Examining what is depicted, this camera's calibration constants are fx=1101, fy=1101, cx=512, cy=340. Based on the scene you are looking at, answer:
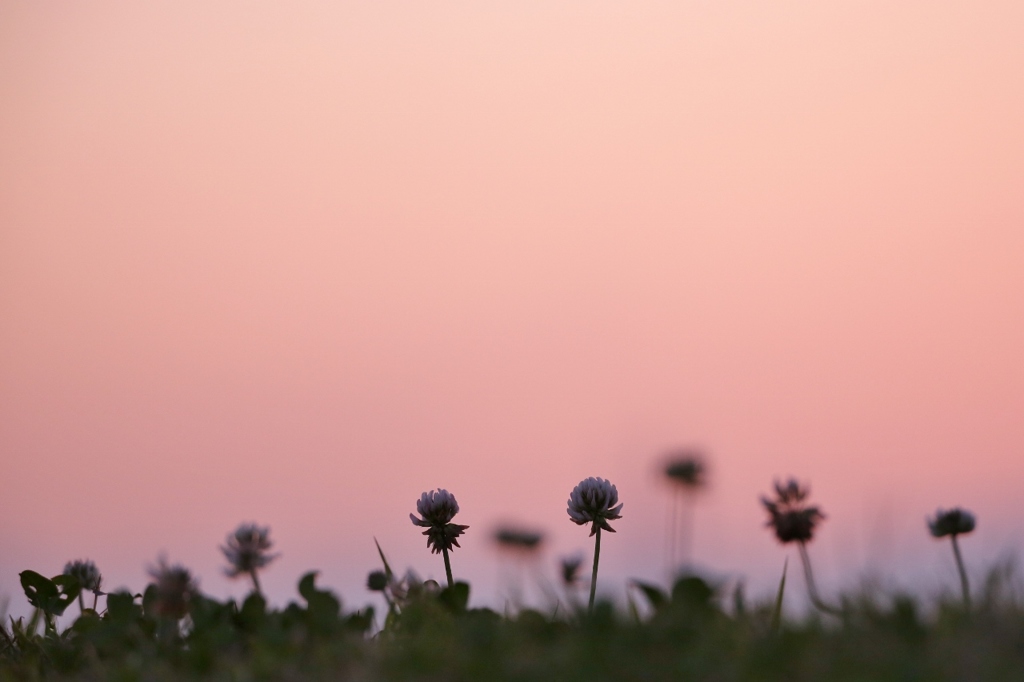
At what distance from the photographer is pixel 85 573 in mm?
6516

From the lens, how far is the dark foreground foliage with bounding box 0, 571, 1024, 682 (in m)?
3.13

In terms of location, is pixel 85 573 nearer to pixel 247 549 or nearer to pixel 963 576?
Result: pixel 247 549

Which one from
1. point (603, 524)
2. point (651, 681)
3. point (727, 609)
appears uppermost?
point (603, 524)

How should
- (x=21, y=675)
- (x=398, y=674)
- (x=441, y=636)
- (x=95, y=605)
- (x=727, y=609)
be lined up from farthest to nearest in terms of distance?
(x=95, y=605)
(x=21, y=675)
(x=727, y=609)
(x=441, y=636)
(x=398, y=674)

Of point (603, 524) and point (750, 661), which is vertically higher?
point (603, 524)

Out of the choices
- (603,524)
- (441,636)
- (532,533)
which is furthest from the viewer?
(532,533)

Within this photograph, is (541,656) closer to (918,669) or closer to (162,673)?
(918,669)

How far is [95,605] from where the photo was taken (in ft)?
21.1

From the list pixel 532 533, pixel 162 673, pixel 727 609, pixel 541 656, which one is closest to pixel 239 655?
pixel 162 673

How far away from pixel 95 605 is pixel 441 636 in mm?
3562

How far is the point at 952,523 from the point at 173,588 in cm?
360

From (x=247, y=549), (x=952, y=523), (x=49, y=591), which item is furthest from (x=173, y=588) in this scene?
(x=952, y=523)

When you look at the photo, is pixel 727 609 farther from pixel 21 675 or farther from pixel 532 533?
pixel 532 533

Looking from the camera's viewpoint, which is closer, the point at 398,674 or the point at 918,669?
the point at 918,669
